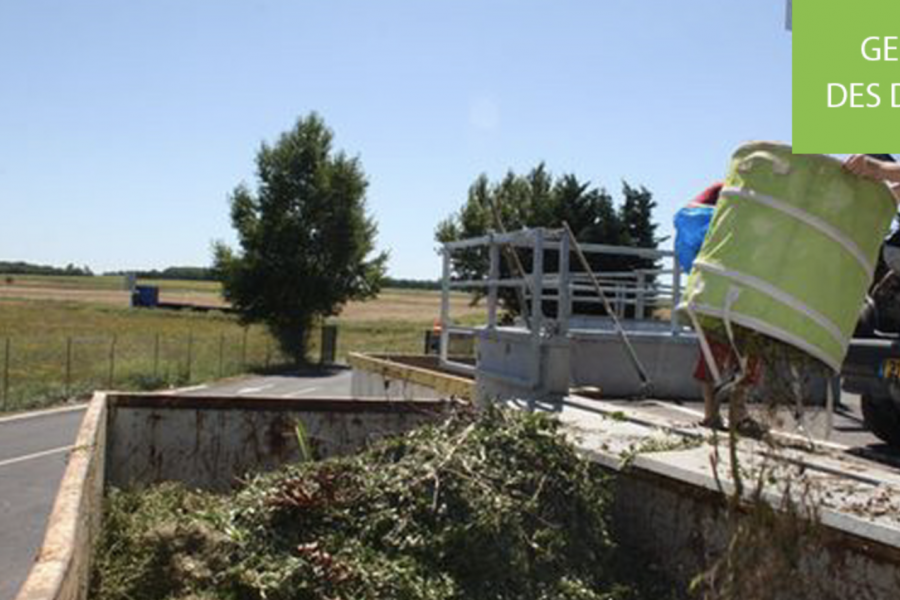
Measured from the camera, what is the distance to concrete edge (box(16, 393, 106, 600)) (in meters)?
2.64

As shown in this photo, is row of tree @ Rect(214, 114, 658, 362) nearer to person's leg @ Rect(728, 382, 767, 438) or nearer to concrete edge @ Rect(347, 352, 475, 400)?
concrete edge @ Rect(347, 352, 475, 400)

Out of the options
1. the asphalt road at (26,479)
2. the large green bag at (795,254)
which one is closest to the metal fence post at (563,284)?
the large green bag at (795,254)

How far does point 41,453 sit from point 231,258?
2576cm

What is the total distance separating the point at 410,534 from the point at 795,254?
84.9 inches

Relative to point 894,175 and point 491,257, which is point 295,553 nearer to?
point 894,175

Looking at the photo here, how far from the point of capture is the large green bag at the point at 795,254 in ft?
11.9

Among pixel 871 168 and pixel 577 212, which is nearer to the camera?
pixel 871 168

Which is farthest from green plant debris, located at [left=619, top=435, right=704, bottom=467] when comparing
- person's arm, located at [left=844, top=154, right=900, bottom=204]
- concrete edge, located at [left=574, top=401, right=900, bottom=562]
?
person's arm, located at [left=844, top=154, right=900, bottom=204]

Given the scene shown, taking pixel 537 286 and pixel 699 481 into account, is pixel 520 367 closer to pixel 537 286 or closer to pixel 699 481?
pixel 537 286

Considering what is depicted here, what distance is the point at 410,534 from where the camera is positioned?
4.42 metres

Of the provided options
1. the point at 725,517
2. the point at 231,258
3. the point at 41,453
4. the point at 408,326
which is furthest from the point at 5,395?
the point at 408,326

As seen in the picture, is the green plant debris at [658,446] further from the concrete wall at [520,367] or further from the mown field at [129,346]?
the mown field at [129,346]

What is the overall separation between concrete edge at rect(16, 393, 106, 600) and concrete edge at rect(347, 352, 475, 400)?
305 cm

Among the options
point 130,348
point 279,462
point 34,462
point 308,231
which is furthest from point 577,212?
point 279,462
